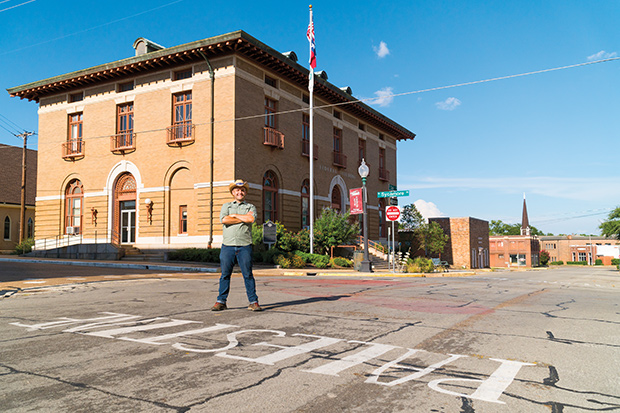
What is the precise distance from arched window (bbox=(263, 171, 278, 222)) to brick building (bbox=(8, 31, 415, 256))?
0.31ft

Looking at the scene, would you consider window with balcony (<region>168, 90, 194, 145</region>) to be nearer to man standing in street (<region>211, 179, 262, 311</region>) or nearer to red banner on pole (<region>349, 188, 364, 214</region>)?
red banner on pole (<region>349, 188, 364, 214</region>)

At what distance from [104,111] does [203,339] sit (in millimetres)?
27365

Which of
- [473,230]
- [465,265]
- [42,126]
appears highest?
[42,126]

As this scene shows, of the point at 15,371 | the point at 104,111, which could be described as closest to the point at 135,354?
the point at 15,371

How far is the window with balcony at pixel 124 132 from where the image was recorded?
27984 millimetres

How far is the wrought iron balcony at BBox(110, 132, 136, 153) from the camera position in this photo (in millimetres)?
27812

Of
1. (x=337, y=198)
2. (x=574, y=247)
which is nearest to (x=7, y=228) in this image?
(x=337, y=198)

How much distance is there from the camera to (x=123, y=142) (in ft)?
93.0

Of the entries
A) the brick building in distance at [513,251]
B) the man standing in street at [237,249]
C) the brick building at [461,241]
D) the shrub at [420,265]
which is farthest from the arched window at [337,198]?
the brick building in distance at [513,251]

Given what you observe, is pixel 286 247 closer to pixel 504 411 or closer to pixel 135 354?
pixel 135 354

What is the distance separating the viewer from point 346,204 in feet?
119

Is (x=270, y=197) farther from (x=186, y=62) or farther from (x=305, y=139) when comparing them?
(x=186, y=62)

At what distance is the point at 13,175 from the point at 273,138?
30.2m

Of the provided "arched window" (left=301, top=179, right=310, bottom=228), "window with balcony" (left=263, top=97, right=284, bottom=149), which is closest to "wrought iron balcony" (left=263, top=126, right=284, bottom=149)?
"window with balcony" (left=263, top=97, right=284, bottom=149)
